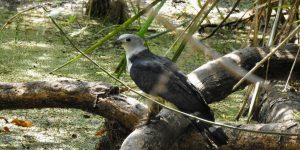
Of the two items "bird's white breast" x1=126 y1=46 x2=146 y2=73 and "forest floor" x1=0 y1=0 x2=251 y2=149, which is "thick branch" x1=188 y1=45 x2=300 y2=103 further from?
"bird's white breast" x1=126 y1=46 x2=146 y2=73

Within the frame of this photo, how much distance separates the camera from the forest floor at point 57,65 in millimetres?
2594

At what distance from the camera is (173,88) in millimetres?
1988

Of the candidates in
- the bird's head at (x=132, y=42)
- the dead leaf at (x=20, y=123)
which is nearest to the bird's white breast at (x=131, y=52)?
the bird's head at (x=132, y=42)

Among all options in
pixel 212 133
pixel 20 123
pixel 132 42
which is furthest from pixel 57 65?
pixel 212 133

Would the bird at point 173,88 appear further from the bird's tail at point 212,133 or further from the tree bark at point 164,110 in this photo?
the tree bark at point 164,110

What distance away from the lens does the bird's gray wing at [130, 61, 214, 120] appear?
6.38 feet

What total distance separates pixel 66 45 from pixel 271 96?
5.38 feet

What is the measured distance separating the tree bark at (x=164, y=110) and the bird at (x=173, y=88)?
10cm

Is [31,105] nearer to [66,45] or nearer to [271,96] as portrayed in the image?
[271,96]

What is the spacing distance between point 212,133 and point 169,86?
23cm

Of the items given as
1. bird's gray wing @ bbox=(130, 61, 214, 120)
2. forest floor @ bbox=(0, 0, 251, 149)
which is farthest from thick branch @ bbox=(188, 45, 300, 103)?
bird's gray wing @ bbox=(130, 61, 214, 120)

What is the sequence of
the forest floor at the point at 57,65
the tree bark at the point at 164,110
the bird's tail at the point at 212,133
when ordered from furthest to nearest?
the forest floor at the point at 57,65 → the tree bark at the point at 164,110 → the bird's tail at the point at 212,133

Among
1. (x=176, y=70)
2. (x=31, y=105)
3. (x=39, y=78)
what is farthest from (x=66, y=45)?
(x=176, y=70)

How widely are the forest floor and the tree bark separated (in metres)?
0.21
